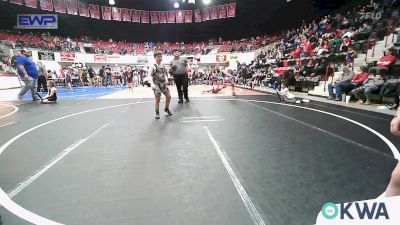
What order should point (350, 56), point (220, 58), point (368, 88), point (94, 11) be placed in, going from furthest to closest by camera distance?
point (220, 58) → point (94, 11) → point (350, 56) → point (368, 88)

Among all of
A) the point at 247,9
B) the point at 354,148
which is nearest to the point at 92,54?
the point at 247,9

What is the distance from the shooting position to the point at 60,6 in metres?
28.5

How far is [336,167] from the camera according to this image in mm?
3072

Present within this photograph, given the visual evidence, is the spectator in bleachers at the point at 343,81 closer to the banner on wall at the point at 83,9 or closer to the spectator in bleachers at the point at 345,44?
the spectator in bleachers at the point at 345,44

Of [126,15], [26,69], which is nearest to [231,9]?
[126,15]

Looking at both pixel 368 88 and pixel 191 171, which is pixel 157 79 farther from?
pixel 368 88

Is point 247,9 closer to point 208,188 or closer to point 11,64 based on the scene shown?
point 11,64

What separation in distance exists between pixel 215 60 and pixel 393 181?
32.5m

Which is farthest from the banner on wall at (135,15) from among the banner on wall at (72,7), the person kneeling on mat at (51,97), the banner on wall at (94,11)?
the person kneeling on mat at (51,97)

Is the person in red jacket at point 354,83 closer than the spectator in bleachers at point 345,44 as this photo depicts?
Yes

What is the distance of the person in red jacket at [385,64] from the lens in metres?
8.02

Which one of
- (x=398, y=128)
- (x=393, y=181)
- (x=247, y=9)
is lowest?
(x=393, y=181)

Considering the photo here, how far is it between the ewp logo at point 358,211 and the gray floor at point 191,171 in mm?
970

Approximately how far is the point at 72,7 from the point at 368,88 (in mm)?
30929
